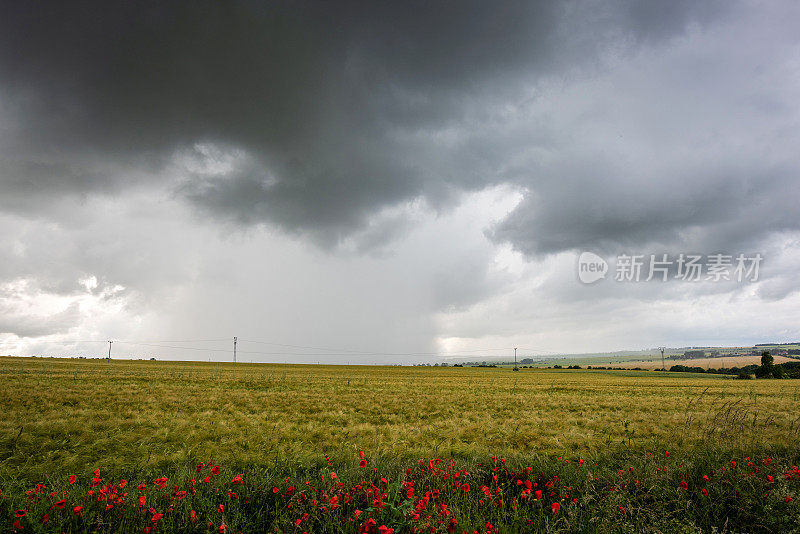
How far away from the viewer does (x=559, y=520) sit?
4781 mm

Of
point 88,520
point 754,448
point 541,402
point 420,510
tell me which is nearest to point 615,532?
point 420,510

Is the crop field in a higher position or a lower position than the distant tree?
higher

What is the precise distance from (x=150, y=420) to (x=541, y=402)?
22812 millimetres

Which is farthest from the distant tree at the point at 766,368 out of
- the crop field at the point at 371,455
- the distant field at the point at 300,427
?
the distant field at the point at 300,427

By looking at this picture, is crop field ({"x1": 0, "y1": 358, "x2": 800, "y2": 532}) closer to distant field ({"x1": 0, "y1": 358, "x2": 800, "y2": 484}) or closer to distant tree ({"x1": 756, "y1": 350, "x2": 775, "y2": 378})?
distant field ({"x1": 0, "y1": 358, "x2": 800, "y2": 484})

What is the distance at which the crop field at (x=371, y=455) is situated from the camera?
489 centimetres

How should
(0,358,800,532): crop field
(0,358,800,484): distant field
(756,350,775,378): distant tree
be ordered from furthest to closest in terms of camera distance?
(756,350,775,378): distant tree, (0,358,800,484): distant field, (0,358,800,532): crop field

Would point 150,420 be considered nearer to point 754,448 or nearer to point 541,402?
point 754,448

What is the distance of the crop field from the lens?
16.1ft

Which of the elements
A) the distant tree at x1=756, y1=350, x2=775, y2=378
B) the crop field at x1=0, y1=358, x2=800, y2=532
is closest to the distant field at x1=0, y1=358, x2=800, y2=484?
the crop field at x1=0, y1=358, x2=800, y2=532

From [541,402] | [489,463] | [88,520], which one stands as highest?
[88,520]

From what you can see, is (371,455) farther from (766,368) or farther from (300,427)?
(766,368)

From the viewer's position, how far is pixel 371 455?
9664 millimetres

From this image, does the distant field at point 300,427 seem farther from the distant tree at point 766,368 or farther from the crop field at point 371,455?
the distant tree at point 766,368
